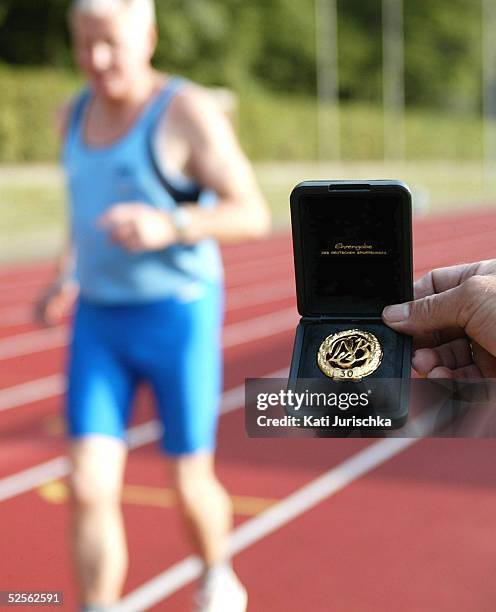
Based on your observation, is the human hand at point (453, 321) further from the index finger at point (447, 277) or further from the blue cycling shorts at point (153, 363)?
the blue cycling shorts at point (153, 363)

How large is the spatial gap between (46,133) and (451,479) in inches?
281

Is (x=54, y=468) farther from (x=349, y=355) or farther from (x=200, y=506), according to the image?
(x=349, y=355)

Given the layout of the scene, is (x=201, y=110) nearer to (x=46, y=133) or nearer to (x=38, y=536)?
(x=38, y=536)

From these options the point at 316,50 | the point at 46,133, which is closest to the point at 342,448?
the point at 46,133

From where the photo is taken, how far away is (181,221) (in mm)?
1176

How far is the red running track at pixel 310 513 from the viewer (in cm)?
185

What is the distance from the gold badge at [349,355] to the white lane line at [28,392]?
2.85 meters

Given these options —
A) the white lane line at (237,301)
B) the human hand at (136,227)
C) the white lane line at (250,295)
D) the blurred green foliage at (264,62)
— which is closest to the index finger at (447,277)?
the human hand at (136,227)

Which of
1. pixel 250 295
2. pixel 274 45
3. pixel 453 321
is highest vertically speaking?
pixel 274 45

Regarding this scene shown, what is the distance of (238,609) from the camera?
1184 mm

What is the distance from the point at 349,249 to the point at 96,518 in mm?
872

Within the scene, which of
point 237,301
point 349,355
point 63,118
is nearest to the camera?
point 349,355

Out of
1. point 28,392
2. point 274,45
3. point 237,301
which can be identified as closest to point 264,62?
point 274,45

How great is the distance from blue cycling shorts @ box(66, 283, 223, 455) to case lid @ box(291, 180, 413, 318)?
2.71 ft
